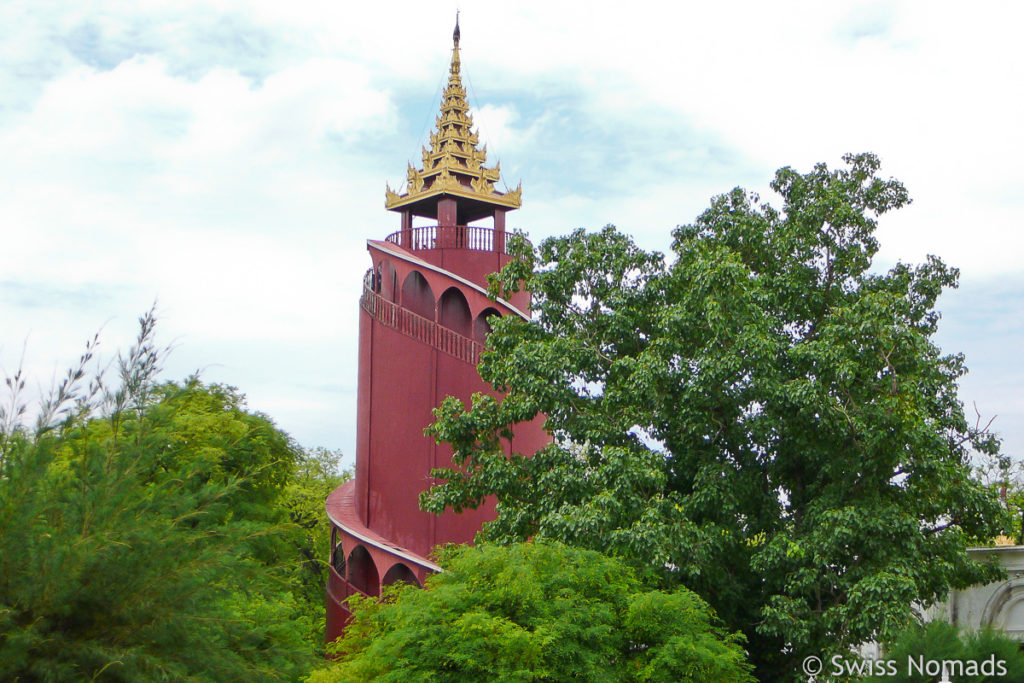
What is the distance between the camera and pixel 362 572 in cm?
2283

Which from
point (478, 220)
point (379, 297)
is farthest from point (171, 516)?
point (478, 220)

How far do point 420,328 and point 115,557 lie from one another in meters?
14.0

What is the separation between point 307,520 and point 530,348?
742 inches

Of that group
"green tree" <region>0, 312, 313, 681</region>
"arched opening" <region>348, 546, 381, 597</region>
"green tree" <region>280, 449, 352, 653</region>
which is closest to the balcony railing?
"arched opening" <region>348, 546, 381, 597</region>

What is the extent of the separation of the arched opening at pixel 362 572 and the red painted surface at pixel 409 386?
0.02 meters

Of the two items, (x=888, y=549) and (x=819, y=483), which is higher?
(x=819, y=483)

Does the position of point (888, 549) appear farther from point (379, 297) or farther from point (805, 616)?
point (379, 297)

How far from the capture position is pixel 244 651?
25.7 feet

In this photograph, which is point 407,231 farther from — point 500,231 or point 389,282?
point 500,231

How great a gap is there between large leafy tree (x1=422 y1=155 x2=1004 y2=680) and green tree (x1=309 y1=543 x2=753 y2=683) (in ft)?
2.98

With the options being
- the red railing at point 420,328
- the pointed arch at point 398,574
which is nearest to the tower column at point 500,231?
the red railing at point 420,328

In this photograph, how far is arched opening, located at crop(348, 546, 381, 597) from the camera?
22.5 metres

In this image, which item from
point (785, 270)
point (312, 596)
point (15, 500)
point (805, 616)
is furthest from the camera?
point (312, 596)

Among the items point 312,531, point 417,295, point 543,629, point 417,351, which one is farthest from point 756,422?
point 312,531
